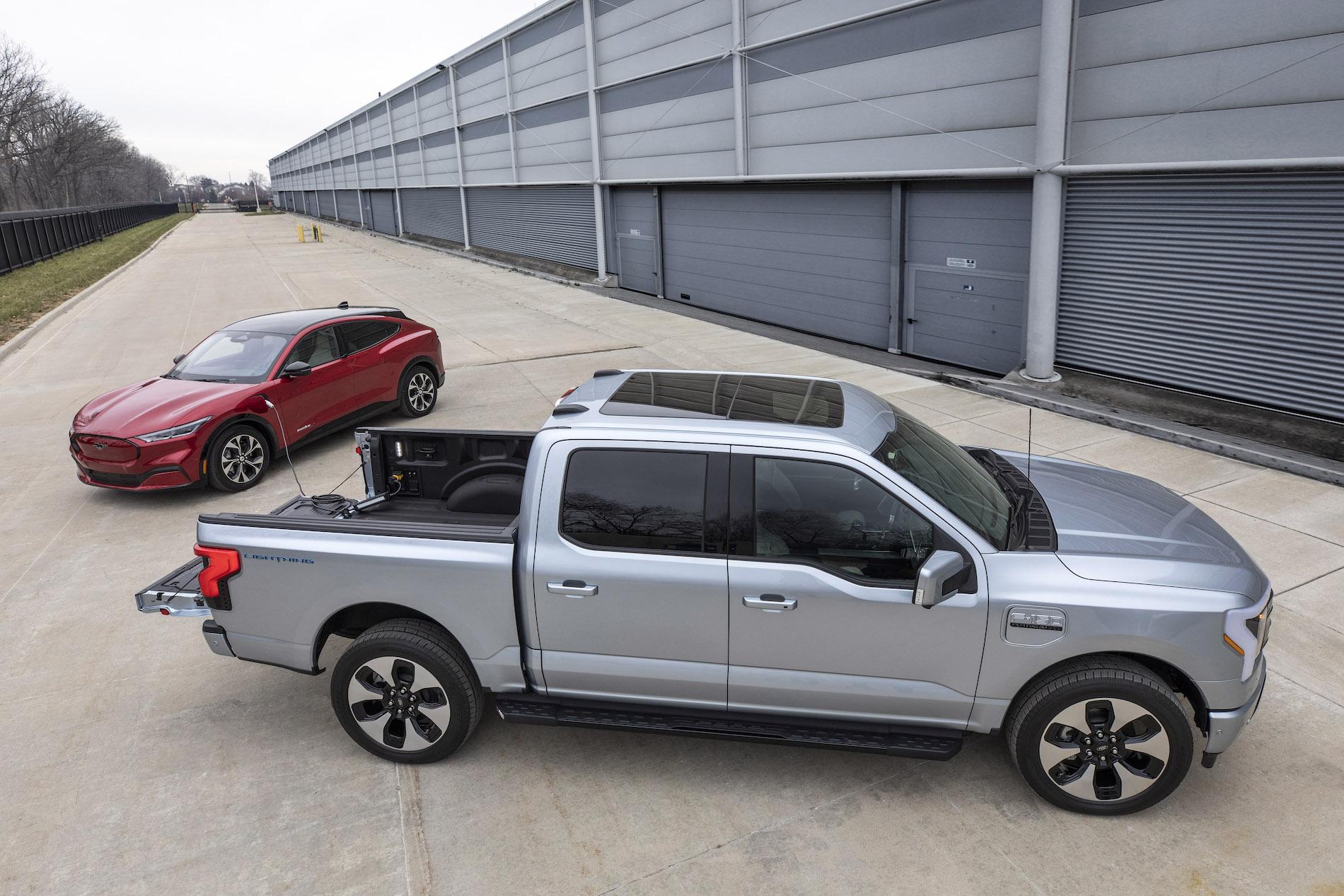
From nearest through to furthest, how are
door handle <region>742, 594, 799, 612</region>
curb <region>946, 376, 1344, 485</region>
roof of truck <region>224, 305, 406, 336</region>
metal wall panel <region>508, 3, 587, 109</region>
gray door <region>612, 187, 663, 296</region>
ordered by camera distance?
1. door handle <region>742, 594, 799, 612</region>
2. curb <region>946, 376, 1344, 485</region>
3. roof of truck <region>224, 305, 406, 336</region>
4. gray door <region>612, 187, 663, 296</region>
5. metal wall panel <region>508, 3, 587, 109</region>

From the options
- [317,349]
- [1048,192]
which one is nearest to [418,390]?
[317,349]

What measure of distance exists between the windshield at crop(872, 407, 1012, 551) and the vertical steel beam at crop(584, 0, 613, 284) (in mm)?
20525

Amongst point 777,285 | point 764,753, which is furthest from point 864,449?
point 777,285

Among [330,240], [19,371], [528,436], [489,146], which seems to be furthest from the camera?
[330,240]

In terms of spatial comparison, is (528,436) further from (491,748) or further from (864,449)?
(864,449)

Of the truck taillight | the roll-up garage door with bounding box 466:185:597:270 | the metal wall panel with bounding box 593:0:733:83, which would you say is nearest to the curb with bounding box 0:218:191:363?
the roll-up garage door with bounding box 466:185:597:270

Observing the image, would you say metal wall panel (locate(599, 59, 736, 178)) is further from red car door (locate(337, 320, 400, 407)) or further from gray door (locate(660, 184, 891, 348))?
red car door (locate(337, 320, 400, 407))

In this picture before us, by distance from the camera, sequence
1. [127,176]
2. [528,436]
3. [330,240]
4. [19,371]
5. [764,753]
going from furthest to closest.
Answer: [127,176] < [330,240] < [19,371] < [528,436] < [764,753]

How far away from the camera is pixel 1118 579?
12.3ft

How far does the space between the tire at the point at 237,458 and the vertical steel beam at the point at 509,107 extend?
23.1m

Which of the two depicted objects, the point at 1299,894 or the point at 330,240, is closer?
the point at 1299,894

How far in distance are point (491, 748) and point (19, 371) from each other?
14.5 meters

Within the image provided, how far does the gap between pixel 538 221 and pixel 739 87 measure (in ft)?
44.4

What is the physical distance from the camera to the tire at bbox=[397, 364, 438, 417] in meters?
11.0
